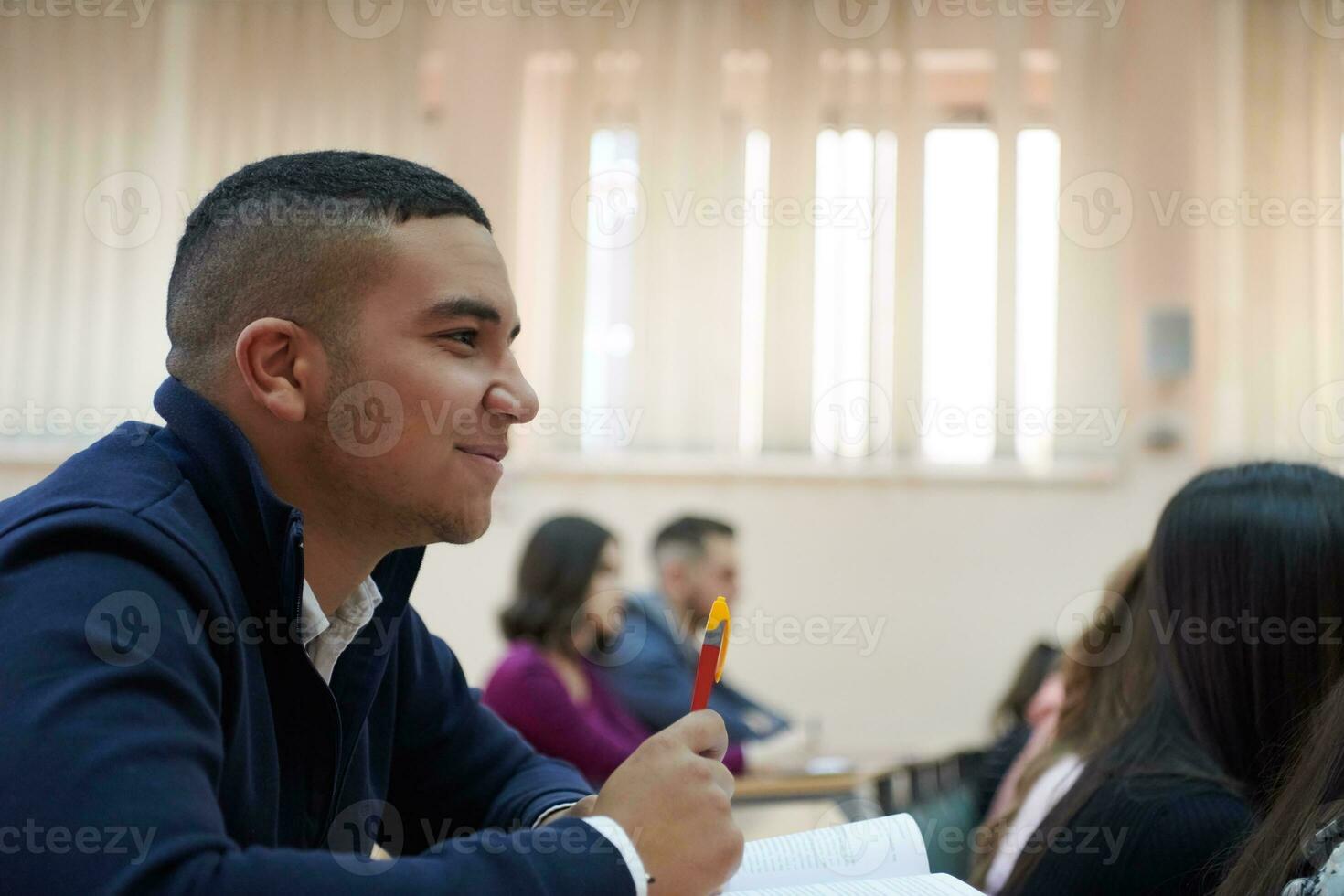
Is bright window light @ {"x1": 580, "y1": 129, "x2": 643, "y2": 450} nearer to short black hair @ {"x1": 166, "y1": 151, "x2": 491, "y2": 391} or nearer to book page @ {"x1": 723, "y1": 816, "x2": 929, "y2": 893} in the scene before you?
short black hair @ {"x1": 166, "y1": 151, "x2": 491, "y2": 391}

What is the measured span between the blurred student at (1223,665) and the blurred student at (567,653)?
1.83 m

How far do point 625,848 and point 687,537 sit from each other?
11.4ft

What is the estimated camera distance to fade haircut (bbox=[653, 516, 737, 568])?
421cm

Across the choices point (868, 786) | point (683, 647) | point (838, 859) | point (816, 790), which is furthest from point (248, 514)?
point (683, 647)

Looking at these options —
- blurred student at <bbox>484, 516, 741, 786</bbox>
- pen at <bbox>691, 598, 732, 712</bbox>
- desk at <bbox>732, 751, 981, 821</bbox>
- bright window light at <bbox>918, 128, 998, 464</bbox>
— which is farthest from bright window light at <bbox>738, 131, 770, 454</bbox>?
pen at <bbox>691, 598, 732, 712</bbox>

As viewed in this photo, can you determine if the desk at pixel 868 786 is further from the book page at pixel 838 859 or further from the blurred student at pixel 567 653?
the book page at pixel 838 859

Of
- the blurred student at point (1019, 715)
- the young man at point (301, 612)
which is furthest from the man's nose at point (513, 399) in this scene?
the blurred student at point (1019, 715)

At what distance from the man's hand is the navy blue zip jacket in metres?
0.04

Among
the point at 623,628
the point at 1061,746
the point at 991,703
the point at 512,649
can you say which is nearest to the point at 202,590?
the point at 1061,746

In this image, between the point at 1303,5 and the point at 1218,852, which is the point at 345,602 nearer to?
the point at 1218,852

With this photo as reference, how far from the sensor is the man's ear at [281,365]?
0.98m

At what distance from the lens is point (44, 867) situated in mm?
665

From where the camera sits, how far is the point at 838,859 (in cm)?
97

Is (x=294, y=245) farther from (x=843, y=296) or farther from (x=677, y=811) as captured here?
(x=843, y=296)
